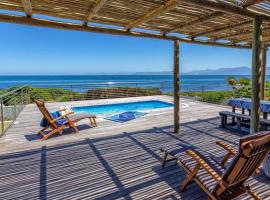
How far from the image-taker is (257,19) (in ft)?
9.57

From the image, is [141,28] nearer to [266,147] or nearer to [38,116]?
[266,147]

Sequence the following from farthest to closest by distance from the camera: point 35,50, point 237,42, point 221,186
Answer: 1. point 35,50
2. point 237,42
3. point 221,186

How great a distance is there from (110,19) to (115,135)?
8.47 feet

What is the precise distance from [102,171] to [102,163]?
11.1 inches

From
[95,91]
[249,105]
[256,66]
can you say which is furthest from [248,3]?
[95,91]

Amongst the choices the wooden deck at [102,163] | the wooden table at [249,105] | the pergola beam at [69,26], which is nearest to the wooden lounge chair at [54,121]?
the wooden deck at [102,163]

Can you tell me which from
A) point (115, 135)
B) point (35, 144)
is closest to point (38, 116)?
point (35, 144)

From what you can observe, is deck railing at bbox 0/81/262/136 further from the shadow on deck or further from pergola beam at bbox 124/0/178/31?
pergola beam at bbox 124/0/178/31

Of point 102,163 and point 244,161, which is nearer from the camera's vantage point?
point 244,161

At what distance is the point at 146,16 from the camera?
3.22 m

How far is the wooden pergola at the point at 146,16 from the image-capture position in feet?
8.78

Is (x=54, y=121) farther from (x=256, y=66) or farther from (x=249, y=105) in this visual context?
(x=249, y=105)

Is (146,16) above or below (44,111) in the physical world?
above

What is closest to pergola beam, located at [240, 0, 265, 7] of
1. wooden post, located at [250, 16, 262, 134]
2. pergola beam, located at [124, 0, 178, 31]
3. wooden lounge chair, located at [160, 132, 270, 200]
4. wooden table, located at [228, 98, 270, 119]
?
wooden post, located at [250, 16, 262, 134]
